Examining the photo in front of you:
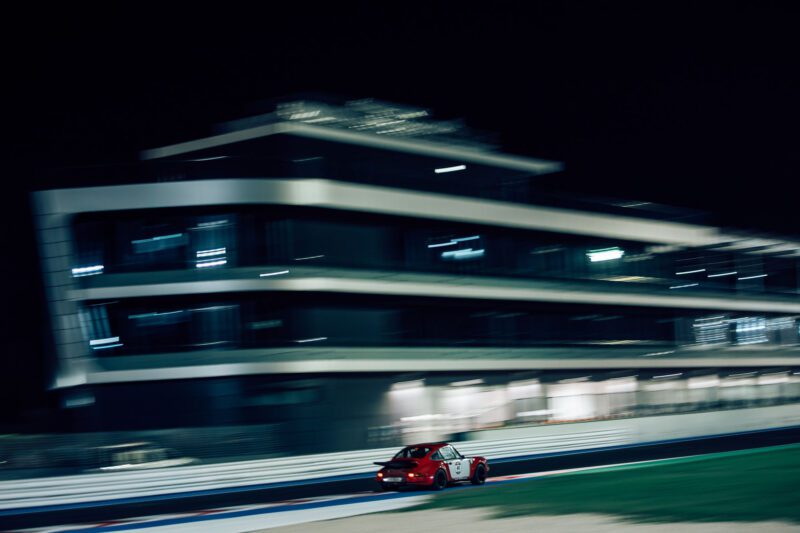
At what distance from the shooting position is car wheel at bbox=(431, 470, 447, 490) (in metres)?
25.5

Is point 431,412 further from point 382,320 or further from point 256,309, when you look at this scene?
point 256,309

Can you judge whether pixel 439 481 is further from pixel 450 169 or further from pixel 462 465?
pixel 450 169

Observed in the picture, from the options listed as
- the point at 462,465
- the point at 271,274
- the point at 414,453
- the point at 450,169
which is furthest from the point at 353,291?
the point at 414,453

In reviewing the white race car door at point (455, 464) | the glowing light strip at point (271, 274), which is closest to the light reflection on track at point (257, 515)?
the white race car door at point (455, 464)

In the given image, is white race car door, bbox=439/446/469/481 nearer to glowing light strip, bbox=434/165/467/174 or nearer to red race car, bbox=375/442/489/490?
red race car, bbox=375/442/489/490

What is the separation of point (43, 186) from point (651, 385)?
3566 cm

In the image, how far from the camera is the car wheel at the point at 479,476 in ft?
88.1

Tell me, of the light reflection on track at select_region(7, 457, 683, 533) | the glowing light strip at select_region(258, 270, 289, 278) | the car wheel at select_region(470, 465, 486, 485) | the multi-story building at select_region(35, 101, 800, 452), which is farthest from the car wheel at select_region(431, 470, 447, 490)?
the glowing light strip at select_region(258, 270, 289, 278)

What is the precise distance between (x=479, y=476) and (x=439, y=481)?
168 centimetres

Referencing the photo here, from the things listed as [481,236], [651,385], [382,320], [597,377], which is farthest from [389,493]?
[651,385]

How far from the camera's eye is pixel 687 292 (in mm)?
59812

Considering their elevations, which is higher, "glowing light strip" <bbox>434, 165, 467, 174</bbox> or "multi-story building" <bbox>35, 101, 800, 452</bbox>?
"glowing light strip" <bbox>434, 165, 467, 174</bbox>

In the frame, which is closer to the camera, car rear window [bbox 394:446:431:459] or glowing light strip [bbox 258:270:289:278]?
car rear window [bbox 394:446:431:459]

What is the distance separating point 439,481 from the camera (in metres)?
25.7
